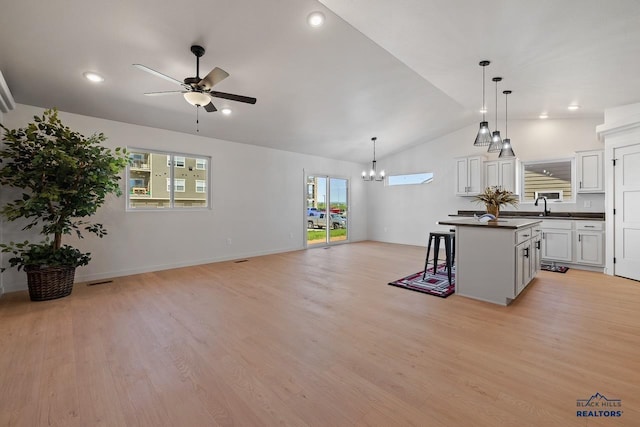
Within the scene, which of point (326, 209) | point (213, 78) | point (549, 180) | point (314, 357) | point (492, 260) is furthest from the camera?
point (326, 209)

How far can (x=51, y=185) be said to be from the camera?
3402 mm

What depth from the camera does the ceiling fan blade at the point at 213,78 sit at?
2.59 m

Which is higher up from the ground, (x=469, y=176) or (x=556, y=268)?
(x=469, y=176)

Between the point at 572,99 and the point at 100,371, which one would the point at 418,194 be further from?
the point at 100,371

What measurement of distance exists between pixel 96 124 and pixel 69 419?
4364 mm

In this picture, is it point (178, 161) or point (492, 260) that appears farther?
point (178, 161)

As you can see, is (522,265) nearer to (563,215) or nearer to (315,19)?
(563,215)

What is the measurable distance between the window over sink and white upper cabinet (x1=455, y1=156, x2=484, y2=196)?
2.86 feet

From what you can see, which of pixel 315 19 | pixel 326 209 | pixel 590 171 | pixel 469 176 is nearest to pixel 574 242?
pixel 590 171

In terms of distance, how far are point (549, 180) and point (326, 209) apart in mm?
5163

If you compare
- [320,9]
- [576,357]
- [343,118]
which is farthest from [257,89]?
[576,357]

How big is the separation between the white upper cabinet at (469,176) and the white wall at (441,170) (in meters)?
0.29

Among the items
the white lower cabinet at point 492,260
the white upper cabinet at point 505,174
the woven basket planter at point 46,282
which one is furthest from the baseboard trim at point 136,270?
the white upper cabinet at point 505,174

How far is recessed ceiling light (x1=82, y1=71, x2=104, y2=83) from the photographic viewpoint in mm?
3303
